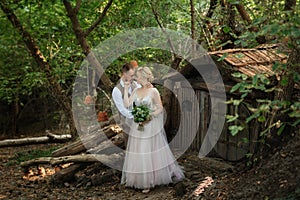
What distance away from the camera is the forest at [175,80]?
5.70 metres

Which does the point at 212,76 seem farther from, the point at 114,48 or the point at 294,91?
the point at 114,48

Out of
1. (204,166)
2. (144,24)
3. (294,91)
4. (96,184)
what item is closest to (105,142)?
(96,184)

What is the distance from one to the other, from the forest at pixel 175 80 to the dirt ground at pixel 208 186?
0.06 feet

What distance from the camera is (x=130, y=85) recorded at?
26.1ft

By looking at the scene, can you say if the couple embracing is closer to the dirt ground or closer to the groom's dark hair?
the groom's dark hair

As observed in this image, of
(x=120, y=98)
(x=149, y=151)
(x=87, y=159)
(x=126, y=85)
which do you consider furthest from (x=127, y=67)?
(x=87, y=159)

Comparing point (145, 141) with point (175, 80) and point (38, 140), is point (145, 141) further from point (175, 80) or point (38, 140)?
point (38, 140)

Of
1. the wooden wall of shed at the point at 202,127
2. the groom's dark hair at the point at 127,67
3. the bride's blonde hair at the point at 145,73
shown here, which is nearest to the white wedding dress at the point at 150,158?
the bride's blonde hair at the point at 145,73

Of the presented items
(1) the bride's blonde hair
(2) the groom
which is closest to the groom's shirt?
(2) the groom

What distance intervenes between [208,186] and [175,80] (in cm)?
262

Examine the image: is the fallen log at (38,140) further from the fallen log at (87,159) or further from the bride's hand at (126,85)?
the bride's hand at (126,85)

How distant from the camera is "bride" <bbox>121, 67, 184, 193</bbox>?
25.2 ft

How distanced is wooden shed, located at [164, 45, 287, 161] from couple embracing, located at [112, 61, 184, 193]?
91 cm

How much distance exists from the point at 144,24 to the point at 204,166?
441 centimetres
